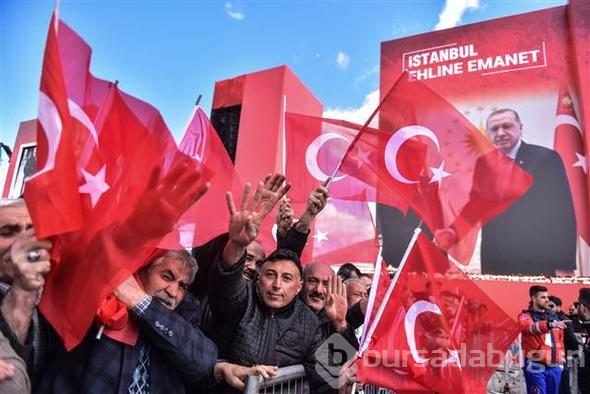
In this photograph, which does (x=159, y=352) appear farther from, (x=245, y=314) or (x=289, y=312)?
(x=289, y=312)

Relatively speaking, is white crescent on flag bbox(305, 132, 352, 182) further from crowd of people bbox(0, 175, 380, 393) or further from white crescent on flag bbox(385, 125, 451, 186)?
crowd of people bbox(0, 175, 380, 393)

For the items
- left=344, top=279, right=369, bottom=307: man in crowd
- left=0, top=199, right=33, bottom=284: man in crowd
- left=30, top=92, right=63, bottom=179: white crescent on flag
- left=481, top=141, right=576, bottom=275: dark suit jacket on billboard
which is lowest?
left=344, top=279, right=369, bottom=307: man in crowd

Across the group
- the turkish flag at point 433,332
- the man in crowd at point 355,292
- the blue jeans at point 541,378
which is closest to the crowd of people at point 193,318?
the turkish flag at point 433,332

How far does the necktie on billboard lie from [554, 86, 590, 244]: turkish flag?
1185cm

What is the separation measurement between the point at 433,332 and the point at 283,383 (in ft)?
3.07

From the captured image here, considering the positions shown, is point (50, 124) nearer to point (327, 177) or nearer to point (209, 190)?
point (209, 190)

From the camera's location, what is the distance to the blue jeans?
509cm

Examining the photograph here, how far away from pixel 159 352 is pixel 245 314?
51 cm

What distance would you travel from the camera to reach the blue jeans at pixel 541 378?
5090 millimetres

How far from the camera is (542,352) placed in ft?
16.9

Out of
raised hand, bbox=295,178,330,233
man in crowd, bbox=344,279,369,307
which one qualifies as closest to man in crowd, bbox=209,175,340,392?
raised hand, bbox=295,178,330,233

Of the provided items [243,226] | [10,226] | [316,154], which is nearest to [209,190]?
[243,226]

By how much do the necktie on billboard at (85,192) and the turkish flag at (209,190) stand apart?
1.22ft

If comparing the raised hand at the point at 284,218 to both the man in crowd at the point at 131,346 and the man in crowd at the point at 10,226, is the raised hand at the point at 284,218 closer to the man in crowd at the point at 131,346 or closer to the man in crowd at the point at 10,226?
the man in crowd at the point at 131,346
